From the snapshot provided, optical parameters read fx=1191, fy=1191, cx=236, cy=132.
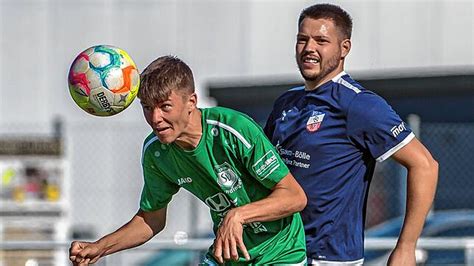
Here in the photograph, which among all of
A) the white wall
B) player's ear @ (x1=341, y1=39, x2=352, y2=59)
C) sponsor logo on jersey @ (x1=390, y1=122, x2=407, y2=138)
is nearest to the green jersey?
sponsor logo on jersey @ (x1=390, y1=122, x2=407, y2=138)

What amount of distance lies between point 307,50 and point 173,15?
11061mm

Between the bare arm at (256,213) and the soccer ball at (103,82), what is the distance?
878 mm

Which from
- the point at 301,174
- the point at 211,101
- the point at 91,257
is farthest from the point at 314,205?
the point at 211,101

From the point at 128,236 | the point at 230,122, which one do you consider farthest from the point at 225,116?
the point at 128,236

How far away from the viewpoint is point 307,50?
5.72 m

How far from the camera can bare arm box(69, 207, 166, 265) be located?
561 cm

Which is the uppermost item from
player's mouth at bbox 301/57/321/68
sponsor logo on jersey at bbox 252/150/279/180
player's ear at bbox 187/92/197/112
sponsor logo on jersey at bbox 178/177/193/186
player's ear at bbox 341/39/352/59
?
player's ear at bbox 341/39/352/59

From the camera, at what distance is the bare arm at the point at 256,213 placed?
4957 millimetres

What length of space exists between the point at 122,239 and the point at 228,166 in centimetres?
74

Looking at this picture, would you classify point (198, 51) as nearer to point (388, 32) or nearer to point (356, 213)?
point (388, 32)

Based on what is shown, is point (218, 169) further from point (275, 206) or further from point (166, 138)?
point (275, 206)

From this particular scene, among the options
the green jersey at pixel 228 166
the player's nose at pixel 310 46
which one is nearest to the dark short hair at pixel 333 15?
the player's nose at pixel 310 46

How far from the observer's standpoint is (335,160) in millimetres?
5656

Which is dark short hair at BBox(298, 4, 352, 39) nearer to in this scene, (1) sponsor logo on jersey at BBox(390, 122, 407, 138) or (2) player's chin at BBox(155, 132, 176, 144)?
(1) sponsor logo on jersey at BBox(390, 122, 407, 138)
